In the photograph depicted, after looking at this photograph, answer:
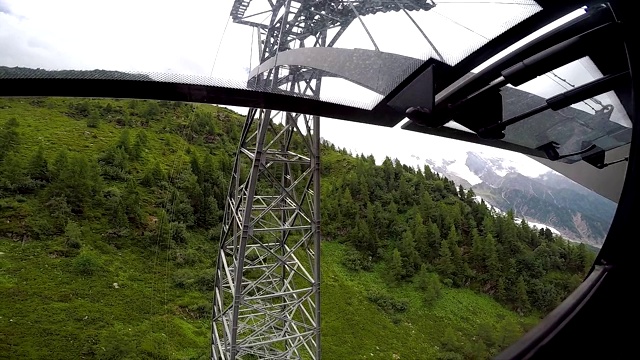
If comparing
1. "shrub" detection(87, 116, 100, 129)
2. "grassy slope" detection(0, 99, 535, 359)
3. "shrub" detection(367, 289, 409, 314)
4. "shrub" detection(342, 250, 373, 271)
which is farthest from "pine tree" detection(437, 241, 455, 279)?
"shrub" detection(87, 116, 100, 129)

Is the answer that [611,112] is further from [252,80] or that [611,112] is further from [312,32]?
[312,32]

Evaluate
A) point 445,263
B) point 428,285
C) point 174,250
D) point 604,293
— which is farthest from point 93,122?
point 604,293

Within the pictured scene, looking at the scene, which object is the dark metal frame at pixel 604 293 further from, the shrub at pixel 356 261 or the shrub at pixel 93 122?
the shrub at pixel 93 122

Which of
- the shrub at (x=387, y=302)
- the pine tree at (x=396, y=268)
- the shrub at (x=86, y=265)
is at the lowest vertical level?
the shrub at (x=387, y=302)

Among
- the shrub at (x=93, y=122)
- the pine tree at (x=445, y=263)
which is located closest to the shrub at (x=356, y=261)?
the pine tree at (x=445, y=263)

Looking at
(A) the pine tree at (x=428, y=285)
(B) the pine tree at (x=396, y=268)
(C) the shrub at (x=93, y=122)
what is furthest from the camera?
(C) the shrub at (x=93, y=122)

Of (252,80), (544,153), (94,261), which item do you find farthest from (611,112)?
(94,261)

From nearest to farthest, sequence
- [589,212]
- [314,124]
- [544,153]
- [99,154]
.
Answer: [589,212] < [544,153] < [314,124] < [99,154]
